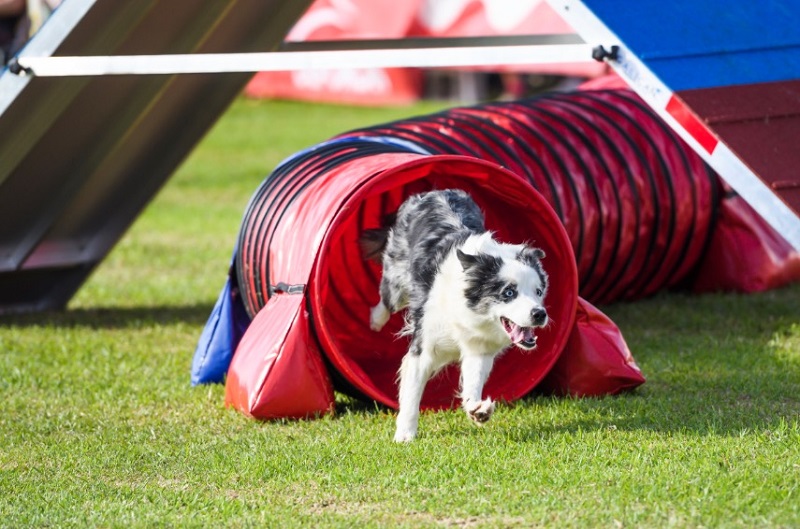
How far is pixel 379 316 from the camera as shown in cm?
622

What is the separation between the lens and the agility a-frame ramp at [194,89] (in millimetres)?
5570

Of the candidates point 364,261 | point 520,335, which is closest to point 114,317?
point 364,261

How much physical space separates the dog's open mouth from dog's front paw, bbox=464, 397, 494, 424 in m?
0.29

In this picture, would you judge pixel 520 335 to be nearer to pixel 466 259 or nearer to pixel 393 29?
pixel 466 259

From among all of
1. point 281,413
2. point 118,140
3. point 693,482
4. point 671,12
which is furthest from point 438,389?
point 118,140

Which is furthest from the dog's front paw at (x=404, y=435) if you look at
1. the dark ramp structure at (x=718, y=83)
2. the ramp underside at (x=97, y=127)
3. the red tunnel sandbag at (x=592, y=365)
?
the ramp underside at (x=97, y=127)

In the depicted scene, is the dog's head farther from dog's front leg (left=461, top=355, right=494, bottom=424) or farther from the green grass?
the green grass

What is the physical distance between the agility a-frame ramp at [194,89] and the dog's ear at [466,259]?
1.00 m

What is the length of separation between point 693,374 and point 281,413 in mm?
2209

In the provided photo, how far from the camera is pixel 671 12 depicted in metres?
6.11

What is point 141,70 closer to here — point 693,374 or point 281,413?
point 281,413

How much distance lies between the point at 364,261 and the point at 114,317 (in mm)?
2679

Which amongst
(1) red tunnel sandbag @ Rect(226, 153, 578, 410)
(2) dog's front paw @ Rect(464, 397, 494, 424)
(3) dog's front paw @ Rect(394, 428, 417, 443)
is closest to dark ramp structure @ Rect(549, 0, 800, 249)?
(1) red tunnel sandbag @ Rect(226, 153, 578, 410)

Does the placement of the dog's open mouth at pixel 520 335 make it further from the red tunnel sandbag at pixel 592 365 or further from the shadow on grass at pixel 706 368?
the red tunnel sandbag at pixel 592 365
